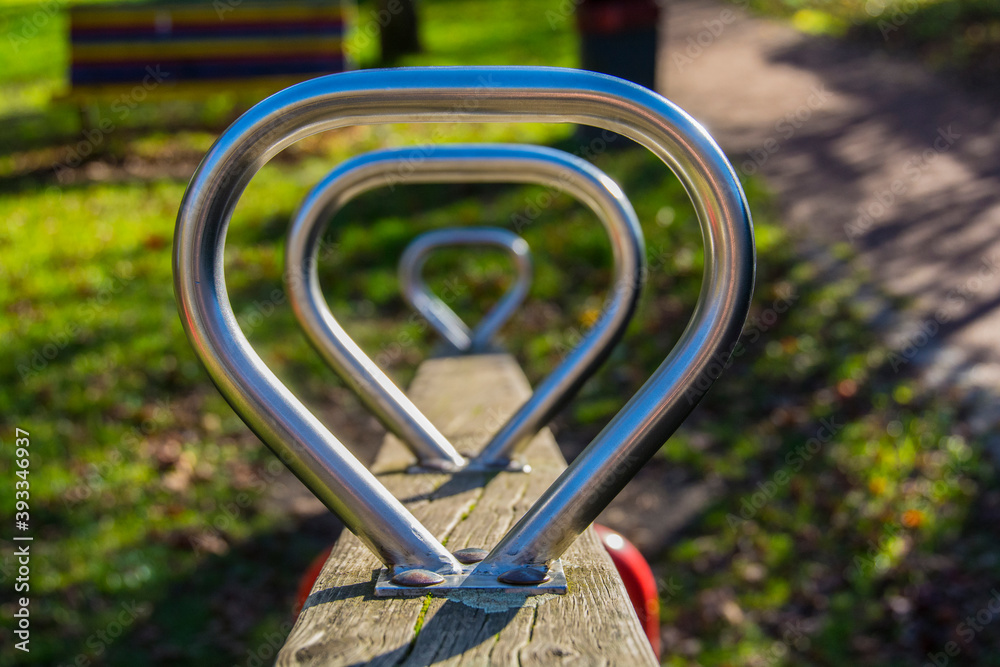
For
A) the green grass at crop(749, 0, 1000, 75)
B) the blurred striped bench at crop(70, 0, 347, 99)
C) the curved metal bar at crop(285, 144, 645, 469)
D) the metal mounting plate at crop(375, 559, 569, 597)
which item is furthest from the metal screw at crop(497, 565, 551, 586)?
the green grass at crop(749, 0, 1000, 75)

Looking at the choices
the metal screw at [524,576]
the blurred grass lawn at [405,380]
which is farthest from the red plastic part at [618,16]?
the metal screw at [524,576]

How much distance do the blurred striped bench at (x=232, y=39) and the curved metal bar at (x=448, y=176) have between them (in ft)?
18.1

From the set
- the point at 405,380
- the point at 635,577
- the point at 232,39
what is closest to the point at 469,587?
the point at 635,577

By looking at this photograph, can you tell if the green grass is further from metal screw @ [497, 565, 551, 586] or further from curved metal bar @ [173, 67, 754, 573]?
metal screw @ [497, 565, 551, 586]

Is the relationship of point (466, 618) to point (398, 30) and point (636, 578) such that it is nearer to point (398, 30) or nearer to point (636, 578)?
point (636, 578)

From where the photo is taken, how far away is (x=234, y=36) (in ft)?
22.6

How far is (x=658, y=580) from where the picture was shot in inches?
113

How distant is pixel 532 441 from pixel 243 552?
1.75 metres

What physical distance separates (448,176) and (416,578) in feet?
3.04

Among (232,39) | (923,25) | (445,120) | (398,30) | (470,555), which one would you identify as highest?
(445,120)

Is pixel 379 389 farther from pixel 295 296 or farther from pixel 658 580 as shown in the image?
pixel 658 580

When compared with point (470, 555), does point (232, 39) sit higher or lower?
lower

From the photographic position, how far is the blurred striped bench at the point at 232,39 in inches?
267

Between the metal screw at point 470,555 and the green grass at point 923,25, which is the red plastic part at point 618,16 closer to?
the green grass at point 923,25
